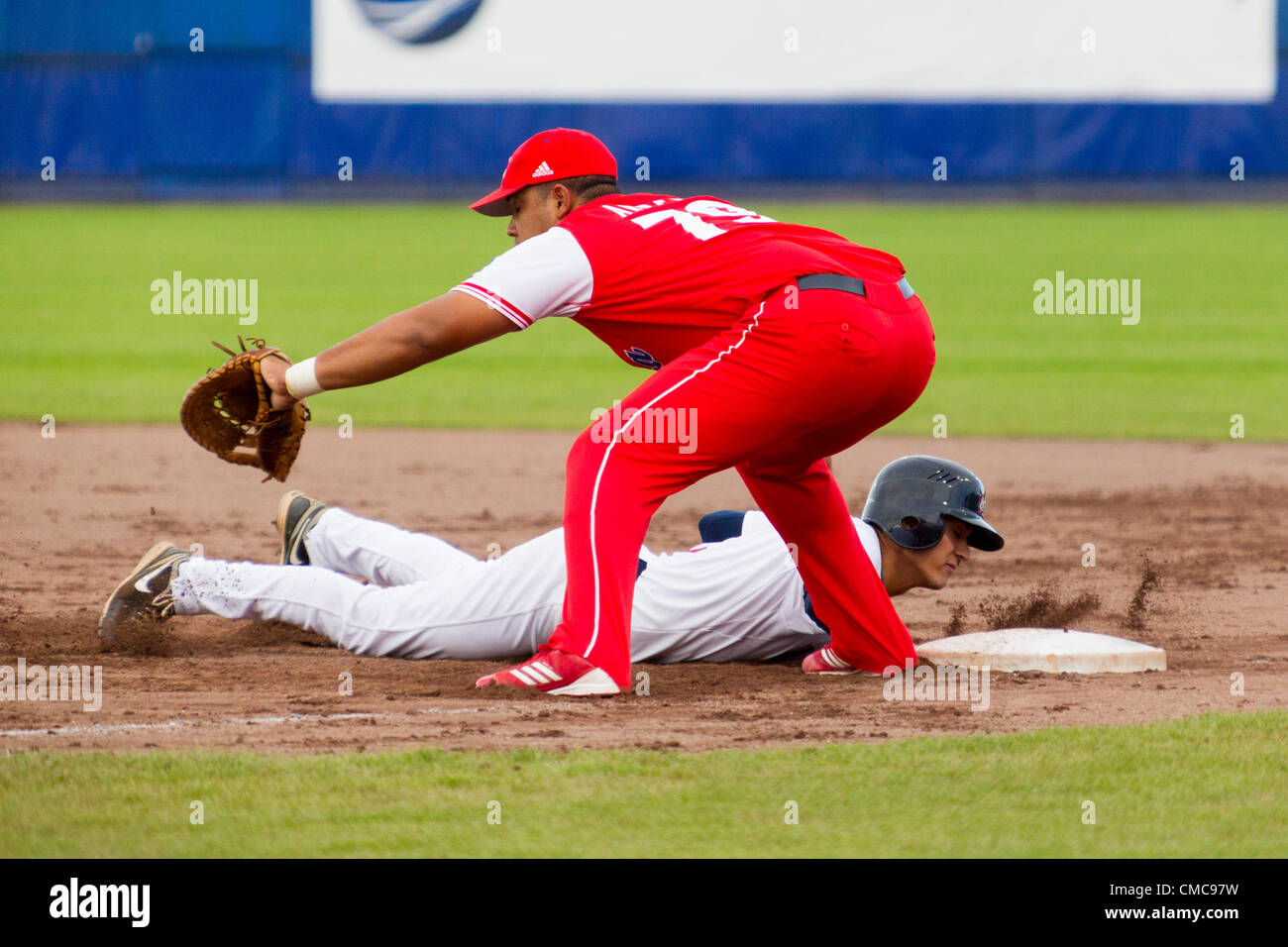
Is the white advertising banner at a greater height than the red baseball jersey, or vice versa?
the white advertising banner

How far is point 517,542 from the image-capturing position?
6.66 metres

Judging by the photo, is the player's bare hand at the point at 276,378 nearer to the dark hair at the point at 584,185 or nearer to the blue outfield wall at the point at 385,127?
the dark hair at the point at 584,185

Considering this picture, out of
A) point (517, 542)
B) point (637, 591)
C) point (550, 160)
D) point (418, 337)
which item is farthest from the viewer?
point (517, 542)

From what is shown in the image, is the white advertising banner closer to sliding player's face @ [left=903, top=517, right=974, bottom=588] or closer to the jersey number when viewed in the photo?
sliding player's face @ [left=903, top=517, right=974, bottom=588]

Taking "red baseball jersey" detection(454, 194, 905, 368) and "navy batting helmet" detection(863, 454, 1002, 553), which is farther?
"navy batting helmet" detection(863, 454, 1002, 553)

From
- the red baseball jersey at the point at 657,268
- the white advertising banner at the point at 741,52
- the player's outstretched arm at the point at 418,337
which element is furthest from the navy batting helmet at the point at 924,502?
the white advertising banner at the point at 741,52

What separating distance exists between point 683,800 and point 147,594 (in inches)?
79.1

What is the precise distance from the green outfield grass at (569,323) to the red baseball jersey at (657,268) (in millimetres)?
5834

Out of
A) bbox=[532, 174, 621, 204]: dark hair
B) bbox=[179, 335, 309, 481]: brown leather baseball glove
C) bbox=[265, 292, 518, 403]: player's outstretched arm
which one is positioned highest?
bbox=[532, 174, 621, 204]: dark hair

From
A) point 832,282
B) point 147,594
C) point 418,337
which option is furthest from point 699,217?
point 147,594

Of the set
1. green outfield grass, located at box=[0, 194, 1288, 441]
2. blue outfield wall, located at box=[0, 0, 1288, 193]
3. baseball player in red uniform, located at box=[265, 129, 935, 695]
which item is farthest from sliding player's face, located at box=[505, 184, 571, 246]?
blue outfield wall, located at box=[0, 0, 1288, 193]

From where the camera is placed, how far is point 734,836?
3033mm

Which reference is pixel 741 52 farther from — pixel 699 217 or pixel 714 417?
pixel 714 417

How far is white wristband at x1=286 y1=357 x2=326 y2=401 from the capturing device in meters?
4.03
